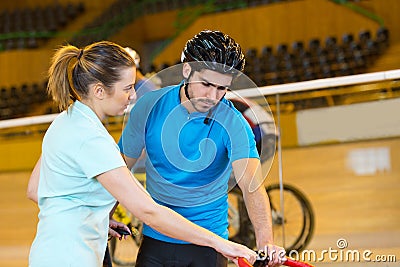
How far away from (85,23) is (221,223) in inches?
609

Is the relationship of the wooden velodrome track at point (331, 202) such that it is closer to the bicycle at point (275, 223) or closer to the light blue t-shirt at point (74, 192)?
the bicycle at point (275, 223)

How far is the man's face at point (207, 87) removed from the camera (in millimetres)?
2318

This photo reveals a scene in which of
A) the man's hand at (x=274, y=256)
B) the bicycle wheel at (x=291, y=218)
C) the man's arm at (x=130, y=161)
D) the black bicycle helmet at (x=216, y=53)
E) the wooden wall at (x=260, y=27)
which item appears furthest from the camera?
the wooden wall at (x=260, y=27)

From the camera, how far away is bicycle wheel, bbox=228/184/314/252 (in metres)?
4.43

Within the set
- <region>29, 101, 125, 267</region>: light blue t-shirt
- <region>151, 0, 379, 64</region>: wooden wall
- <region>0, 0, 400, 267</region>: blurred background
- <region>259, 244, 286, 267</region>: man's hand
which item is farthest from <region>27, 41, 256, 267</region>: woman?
<region>151, 0, 379, 64</region>: wooden wall

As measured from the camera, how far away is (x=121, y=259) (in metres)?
4.92

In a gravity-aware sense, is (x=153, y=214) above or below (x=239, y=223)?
above

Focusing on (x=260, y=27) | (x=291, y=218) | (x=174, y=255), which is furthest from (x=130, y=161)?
(x=260, y=27)

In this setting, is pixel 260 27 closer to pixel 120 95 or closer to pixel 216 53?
pixel 216 53

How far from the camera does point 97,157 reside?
75.5 inches

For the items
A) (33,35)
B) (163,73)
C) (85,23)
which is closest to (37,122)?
(163,73)

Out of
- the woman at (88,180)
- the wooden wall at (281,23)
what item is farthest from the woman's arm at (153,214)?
the wooden wall at (281,23)

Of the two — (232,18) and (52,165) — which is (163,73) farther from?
(232,18)

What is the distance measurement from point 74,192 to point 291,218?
9.40 ft
